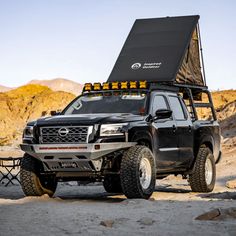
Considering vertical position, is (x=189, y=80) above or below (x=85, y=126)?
above

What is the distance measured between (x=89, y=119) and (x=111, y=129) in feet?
1.32

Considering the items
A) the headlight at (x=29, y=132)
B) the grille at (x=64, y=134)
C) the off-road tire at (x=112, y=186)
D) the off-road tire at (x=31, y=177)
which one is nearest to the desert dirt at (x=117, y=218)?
the off-road tire at (x=31, y=177)

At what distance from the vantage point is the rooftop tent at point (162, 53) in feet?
52.7

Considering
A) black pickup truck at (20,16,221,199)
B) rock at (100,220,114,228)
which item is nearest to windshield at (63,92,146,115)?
black pickup truck at (20,16,221,199)

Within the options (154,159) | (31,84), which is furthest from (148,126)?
(31,84)

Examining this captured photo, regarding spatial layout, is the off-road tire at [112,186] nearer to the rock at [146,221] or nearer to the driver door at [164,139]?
the driver door at [164,139]

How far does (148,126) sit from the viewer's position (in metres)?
11.9

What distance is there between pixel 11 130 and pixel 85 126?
5603 centimetres

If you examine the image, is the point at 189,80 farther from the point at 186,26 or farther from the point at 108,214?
the point at 108,214

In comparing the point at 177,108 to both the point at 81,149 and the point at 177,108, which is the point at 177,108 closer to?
the point at 177,108

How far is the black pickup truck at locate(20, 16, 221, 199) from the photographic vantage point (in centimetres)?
1118

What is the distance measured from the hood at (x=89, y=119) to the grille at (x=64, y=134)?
9 centimetres

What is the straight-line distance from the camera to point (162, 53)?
54.1 feet

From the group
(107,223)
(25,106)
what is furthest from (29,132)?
(25,106)
